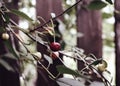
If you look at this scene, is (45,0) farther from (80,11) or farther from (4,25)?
(4,25)

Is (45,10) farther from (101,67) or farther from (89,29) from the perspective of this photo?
(101,67)

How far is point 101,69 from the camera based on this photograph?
1004mm

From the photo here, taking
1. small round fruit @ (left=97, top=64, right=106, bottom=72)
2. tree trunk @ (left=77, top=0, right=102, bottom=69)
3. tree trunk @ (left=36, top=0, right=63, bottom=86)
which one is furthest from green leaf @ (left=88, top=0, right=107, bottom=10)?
tree trunk @ (left=77, top=0, right=102, bottom=69)

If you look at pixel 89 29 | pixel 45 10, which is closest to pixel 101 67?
pixel 45 10

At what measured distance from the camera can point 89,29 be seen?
1.94 metres

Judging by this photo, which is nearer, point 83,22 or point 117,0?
point 117,0

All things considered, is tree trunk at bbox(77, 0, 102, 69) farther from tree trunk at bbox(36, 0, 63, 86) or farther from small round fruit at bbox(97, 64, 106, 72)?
small round fruit at bbox(97, 64, 106, 72)

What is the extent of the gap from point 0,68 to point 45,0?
38cm

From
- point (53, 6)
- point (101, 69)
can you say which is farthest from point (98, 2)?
point (53, 6)

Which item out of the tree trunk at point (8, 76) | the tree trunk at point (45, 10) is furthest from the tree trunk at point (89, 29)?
the tree trunk at point (8, 76)

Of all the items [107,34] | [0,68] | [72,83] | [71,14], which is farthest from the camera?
[107,34]

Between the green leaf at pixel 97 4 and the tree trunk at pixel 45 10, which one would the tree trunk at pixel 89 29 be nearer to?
the tree trunk at pixel 45 10

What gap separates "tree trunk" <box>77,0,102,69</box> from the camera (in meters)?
1.90

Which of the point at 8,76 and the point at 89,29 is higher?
the point at 89,29
